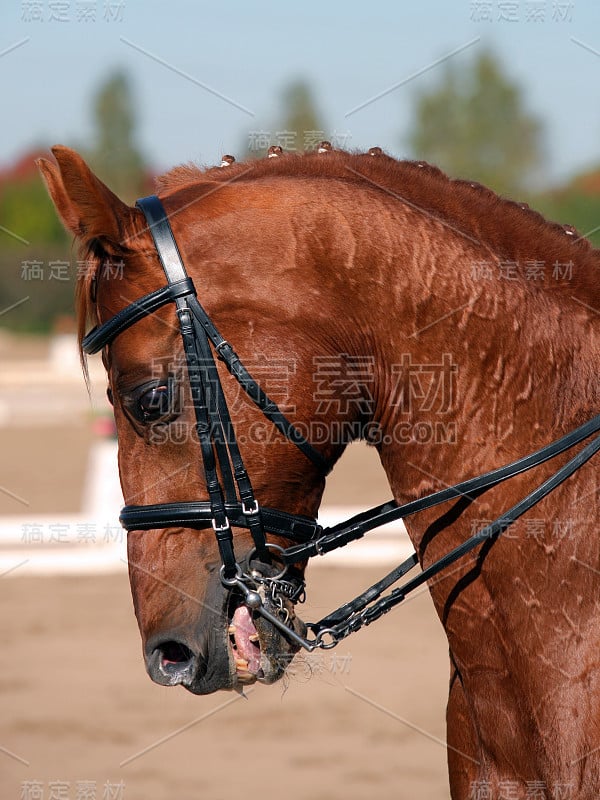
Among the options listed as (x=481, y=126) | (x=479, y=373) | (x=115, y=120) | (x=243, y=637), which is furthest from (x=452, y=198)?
(x=115, y=120)

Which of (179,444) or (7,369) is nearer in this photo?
(179,444)

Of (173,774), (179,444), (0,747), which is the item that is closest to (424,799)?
(173,774)

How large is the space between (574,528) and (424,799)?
262cm

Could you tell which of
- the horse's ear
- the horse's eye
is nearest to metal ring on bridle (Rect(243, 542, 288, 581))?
the horse's eye

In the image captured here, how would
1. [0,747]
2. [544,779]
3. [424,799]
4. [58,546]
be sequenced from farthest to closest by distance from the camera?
[58,546], [0,747], [424,799], [544,779]

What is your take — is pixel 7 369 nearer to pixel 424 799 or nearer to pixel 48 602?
pixel 48 602

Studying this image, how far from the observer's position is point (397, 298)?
2076 mm

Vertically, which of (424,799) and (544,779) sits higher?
(424,799)

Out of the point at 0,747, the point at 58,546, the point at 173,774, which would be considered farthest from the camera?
the point at 58,546

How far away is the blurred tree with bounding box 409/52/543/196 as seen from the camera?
117 feet

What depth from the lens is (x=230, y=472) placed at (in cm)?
203

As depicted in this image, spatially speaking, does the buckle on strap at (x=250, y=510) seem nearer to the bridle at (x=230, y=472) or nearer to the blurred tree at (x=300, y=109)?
the bridle at (x=230, y=472)

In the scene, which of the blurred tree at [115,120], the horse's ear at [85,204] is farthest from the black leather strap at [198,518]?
the blurred tree at [115,120]

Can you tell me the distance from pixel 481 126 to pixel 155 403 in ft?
126
